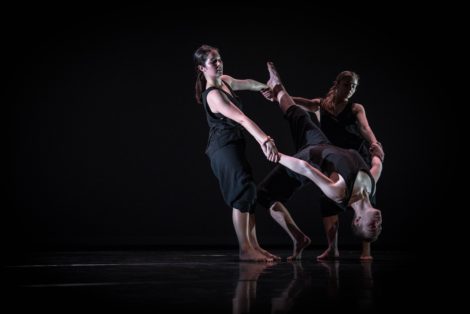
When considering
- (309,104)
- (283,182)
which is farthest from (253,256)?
(309,104)

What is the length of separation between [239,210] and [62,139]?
2.42 m

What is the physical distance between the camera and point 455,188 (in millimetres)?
5227

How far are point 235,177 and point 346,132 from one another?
0.91 m

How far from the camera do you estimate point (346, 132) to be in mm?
3533

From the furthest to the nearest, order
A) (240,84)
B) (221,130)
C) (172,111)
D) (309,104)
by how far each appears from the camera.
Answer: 1. (172,111)
2. (309,104)
3. (240,84)
4. (221,130)

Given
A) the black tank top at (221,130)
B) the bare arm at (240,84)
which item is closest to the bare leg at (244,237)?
the black tank top at (221,130)

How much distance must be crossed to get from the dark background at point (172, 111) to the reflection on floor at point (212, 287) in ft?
7.01

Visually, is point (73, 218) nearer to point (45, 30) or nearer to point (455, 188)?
point (45, 30)

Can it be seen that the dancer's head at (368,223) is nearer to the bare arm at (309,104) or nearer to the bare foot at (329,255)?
the bare foot at (329,255)

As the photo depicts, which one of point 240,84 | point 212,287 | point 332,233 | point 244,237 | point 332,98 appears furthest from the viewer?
point 332,98

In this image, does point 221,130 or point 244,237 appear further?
point 221,130

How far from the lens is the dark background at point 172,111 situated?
484cm

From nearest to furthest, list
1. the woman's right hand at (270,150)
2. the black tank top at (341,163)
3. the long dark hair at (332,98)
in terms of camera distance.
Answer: the woman's right hand at (270,150) < the black tank top at (341,163) < the long dark hair at (332,98)

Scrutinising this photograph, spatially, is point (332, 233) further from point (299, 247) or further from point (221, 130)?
point (221, 130)
